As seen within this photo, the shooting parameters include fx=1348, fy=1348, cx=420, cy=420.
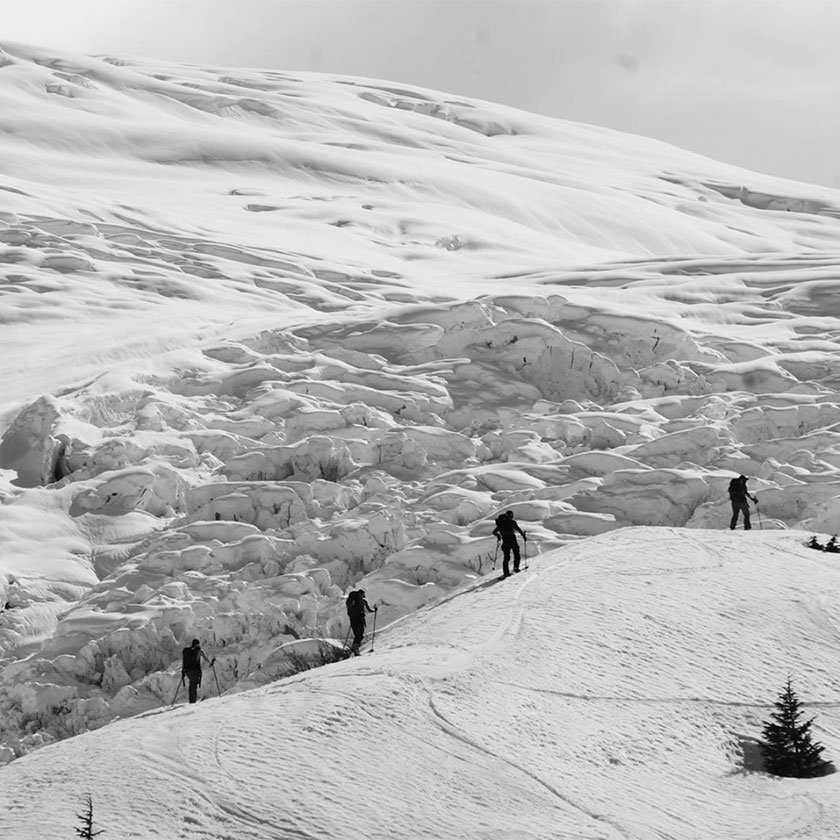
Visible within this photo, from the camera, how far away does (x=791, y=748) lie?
40.4 ft

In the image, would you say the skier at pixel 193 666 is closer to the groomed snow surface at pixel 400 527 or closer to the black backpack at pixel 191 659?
the black backpack at pixel 191 659

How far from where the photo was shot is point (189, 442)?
25.2 m

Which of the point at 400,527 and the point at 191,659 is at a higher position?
the point at 400,527

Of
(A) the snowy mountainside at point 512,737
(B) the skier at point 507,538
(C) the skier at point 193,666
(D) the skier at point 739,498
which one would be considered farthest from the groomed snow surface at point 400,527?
(C) the skier at point 193,666

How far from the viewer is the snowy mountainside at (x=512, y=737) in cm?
1081

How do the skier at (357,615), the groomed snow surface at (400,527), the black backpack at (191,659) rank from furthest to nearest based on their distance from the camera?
the skier at (357,615), the black backpack at (191,659), the groomed snow surface at (400,527)

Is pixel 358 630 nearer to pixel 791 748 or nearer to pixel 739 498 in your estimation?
pixel 791 748

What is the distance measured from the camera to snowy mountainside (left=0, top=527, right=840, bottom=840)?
10.8 m

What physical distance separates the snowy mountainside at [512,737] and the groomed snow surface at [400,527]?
4 cm

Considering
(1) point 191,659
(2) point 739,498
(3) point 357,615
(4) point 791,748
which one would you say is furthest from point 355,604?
(2) point 739,498

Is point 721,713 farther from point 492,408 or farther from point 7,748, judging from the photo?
point 492,408

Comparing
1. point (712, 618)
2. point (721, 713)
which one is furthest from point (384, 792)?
point (712, 618)

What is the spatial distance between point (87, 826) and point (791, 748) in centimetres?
626

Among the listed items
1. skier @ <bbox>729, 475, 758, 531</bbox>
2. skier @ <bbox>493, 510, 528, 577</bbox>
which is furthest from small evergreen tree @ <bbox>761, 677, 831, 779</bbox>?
skier @ <bbox>729, 475, 758, 531</bbox>
